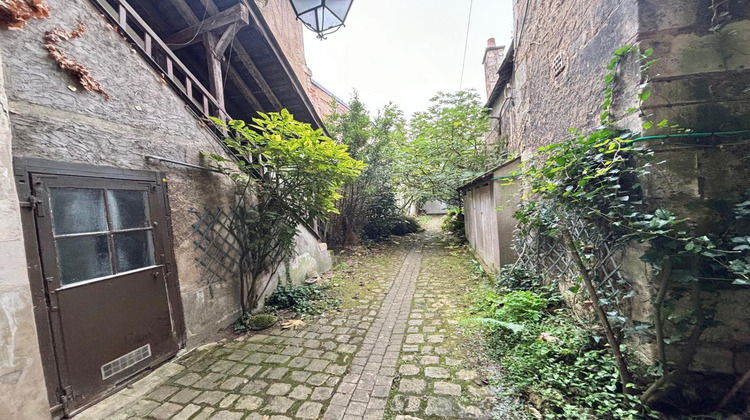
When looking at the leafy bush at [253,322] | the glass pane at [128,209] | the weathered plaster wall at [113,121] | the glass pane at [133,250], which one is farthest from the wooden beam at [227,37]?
the leafy bush at [253,322]

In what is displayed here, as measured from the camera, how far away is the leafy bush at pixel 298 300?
423 cm

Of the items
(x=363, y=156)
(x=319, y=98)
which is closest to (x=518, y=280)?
(x=363, y=156)

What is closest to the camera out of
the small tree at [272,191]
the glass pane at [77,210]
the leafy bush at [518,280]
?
the glass pane at [77,210]

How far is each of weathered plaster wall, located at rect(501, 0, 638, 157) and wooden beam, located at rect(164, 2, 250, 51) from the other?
435 centimetres

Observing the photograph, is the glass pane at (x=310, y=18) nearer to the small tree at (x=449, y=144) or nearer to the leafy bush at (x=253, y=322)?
the leafy bush at (x=253, y=322)

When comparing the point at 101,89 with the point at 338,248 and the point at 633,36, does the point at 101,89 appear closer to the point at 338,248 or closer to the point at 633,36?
the point at 633,36

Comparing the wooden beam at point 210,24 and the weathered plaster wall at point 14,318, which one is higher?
the wooden beam at point 210,24

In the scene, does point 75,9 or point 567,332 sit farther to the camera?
point 567,332

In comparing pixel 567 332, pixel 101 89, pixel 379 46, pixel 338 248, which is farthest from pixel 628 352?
pixel 379 46

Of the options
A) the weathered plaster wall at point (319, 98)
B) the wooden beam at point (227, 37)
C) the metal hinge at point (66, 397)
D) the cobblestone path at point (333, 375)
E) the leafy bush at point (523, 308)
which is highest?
the weathered plaster wall at point (319, 98)

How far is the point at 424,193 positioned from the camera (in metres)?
9.38

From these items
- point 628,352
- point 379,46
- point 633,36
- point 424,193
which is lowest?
point 628,352

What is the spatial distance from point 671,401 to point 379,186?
8257mm

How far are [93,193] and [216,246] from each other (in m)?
1.37
